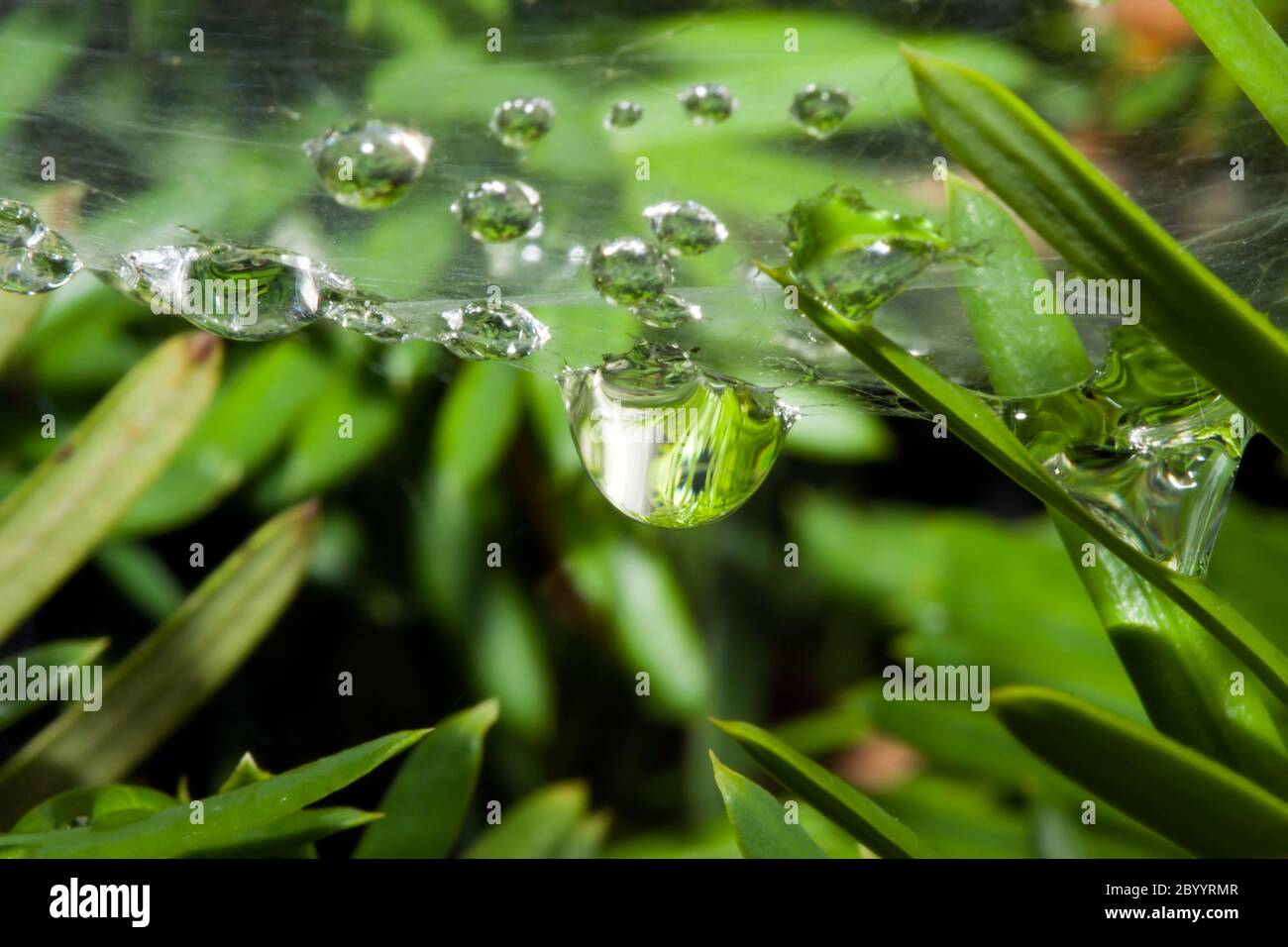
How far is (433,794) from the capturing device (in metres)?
0.43

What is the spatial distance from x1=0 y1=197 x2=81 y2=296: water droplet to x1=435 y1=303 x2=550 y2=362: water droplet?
0.14m

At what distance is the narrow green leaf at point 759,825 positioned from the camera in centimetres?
35

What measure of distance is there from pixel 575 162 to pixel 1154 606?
10.0 inches

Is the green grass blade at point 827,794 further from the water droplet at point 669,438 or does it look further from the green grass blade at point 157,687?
the green grass blade at point 157,687

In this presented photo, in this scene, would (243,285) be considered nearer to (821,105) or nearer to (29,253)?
(29,253)

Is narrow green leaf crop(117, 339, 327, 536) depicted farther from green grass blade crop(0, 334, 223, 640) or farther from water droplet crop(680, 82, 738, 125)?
water droplet crop(680, 82, 738, 125)

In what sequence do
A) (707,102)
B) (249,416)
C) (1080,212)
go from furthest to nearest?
1. (249,416)
2. (707,102)
3. (1080,212)

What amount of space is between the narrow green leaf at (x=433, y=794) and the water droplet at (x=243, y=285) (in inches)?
6.8

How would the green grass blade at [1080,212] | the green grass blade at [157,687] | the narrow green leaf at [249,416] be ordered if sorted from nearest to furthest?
the green grass blade at [1080,212]
the green grass blade at [157,687]
the narrow green leaf at [249,416]

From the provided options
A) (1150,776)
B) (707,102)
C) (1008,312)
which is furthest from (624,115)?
(1150,776)

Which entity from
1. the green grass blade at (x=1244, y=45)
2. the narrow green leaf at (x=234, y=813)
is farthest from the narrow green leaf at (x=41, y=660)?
the green grass blade at (x=1244, y=45)

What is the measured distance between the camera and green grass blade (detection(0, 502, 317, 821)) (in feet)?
1.47

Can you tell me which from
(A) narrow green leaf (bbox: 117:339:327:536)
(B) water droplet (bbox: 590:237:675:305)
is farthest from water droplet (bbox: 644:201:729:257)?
(A) narrow green leaf (bbox: 117:339:327:536)

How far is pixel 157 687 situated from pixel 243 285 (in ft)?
0.66
